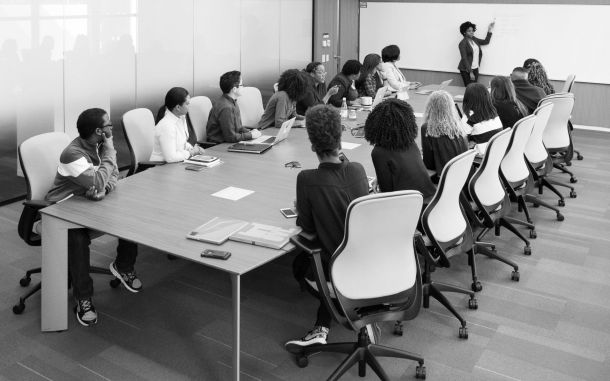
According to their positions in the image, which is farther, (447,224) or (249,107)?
(249,107)

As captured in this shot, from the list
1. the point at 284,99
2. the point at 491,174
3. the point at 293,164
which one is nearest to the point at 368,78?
the point at 284,99

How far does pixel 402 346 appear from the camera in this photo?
3.77 meters

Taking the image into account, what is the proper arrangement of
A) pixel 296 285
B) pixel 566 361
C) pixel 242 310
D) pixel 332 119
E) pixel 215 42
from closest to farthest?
pixel 332 119 < pixel 566 361 < pixel 242 310 < pixel 296 285 < pixel 215 42

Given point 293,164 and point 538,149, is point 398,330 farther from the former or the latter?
point 538,149

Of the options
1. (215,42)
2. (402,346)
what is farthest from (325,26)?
(402,346)

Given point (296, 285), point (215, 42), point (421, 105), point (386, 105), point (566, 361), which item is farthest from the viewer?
point (215, 42)

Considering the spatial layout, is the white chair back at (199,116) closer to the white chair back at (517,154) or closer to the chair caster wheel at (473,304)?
the white chair back at (517,154)

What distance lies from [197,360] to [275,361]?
0.42m

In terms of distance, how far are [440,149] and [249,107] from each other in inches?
112

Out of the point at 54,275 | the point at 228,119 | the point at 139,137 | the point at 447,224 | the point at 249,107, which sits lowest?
the point at 54,275

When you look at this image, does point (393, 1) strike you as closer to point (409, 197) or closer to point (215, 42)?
point (215, 42)

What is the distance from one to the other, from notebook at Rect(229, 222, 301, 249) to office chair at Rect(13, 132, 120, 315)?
132 centimetres

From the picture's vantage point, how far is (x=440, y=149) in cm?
458

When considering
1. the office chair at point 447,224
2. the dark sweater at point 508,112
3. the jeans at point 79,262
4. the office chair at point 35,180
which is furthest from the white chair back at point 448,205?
the dark sweater at point 508,112
